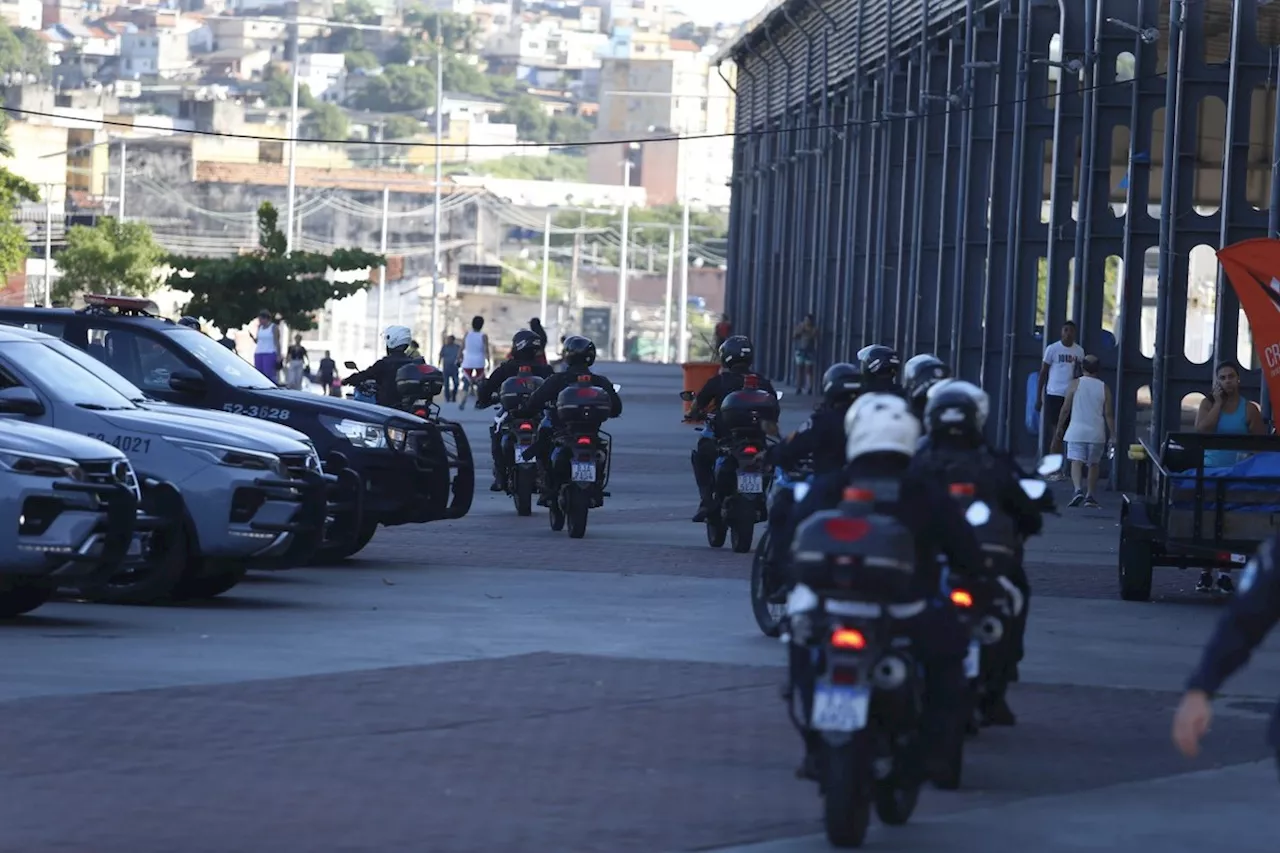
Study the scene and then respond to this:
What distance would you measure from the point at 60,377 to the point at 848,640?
869cm

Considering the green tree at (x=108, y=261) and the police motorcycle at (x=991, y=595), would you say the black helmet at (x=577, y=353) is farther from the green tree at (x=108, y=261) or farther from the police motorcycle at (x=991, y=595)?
the green tree at (x=108, y=261)

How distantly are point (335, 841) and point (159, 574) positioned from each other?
285 inches

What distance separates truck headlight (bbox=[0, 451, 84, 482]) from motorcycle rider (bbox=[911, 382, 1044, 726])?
5.16 metres

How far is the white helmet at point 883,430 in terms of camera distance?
8500 mm

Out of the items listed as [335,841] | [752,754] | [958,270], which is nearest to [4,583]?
[752,754]

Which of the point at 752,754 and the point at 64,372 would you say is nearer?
the point at 752,754

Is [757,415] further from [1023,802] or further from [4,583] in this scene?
[1023,802]

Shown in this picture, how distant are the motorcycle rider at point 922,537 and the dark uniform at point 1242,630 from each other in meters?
2.51

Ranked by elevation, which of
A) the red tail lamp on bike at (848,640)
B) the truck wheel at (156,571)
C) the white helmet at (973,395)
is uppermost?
the white helmet at (973,395)

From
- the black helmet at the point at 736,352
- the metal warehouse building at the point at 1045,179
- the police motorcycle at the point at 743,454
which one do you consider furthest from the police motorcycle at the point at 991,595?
the metal warehouse building at the point at 1045,179

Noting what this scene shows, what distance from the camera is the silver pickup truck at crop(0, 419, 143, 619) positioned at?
1362 cm

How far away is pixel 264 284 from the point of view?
48.8 metres

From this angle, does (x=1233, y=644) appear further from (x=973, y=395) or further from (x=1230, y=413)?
(x=1230, y=413)

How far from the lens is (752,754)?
1038cm
